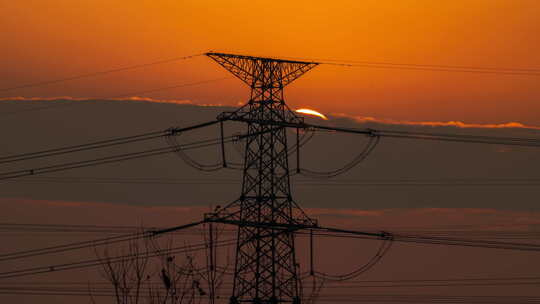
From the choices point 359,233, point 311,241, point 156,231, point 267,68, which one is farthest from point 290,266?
point 267,68

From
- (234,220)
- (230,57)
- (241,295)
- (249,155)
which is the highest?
(230,57)

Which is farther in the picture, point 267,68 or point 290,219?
point 267,68

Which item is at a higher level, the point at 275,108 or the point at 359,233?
the point at 275,108

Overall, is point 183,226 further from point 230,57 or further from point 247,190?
point 230,57

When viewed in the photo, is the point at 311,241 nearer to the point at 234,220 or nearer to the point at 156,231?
the point at 234,220

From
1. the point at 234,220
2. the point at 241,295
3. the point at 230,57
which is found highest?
the point at 230,57

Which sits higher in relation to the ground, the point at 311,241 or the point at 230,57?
the point at 230,57

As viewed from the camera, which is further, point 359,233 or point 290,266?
point 290,266

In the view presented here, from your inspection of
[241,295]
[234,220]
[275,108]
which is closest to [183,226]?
[234,220]
